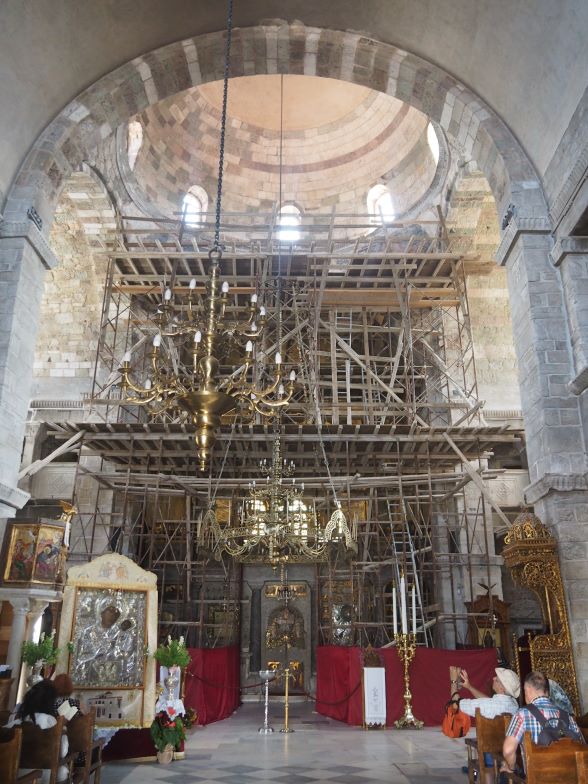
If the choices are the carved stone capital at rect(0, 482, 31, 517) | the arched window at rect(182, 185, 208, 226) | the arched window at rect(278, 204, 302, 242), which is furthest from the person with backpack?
the arched window at rect(182, 185, 208, 226)

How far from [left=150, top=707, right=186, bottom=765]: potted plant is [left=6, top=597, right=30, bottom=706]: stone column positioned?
5.85 feet

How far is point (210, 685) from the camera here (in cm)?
1167

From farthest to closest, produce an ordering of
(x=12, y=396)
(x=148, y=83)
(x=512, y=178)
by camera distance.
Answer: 1. (x=148, y=83)
2. (x=512, y=178)
3. (x=12, y=396)

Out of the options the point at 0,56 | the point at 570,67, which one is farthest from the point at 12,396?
the point at 570,67

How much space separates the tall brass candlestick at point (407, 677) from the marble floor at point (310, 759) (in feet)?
0.61

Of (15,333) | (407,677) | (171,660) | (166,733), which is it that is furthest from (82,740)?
(407,677)

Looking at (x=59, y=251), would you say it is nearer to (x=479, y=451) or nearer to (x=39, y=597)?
(x=39, y=597)

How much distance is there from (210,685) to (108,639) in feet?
14.6

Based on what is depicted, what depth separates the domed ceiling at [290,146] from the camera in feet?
57.6

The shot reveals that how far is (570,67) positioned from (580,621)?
241 inches

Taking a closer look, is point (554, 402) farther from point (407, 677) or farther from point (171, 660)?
point (171, 660)

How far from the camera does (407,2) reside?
9.16 metres

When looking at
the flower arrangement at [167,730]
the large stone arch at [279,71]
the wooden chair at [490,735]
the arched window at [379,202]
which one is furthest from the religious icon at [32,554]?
the arched window at [379,202]

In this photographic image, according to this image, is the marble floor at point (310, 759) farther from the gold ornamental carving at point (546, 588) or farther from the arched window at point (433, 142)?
the arched window at point (433, 142)
